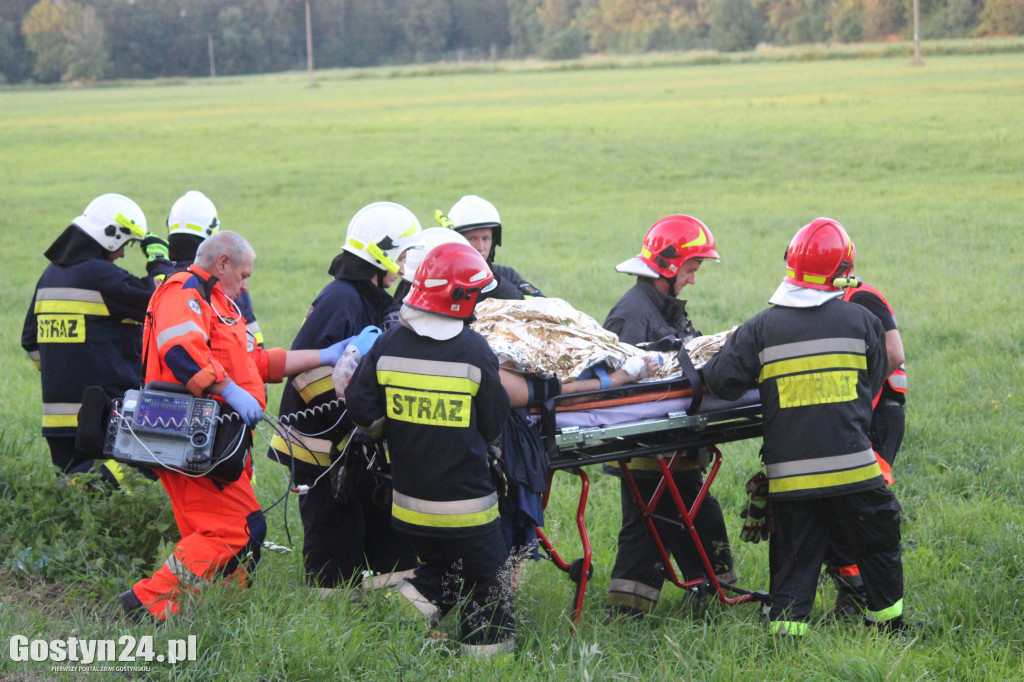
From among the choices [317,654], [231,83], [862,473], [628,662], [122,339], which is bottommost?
[628,662]

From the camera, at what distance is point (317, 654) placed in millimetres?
3826

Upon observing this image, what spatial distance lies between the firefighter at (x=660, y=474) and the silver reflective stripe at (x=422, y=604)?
3.84 feet

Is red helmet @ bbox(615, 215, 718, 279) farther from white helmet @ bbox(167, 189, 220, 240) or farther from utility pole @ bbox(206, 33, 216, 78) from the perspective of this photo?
utility pole @ bbox(206, 33, 216, 78)

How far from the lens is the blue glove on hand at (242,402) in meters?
4.30

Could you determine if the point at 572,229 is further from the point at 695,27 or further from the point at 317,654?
the point at 695,27

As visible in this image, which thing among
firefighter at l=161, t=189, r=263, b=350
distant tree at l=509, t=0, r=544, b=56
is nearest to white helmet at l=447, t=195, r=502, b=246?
firefighter at l=161, t=189, r=263, b=350

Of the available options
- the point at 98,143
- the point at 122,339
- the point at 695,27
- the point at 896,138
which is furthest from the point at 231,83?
the point at 122,339

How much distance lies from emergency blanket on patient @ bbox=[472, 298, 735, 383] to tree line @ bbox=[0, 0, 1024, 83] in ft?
187

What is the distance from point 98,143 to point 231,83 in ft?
160

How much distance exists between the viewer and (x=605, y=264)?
46.7ft

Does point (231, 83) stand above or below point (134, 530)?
above

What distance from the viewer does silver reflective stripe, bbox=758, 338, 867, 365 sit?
4375 millimetres

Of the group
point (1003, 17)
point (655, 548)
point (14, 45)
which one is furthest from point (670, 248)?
point (14, 45)

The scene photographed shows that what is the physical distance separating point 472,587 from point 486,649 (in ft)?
0.90
